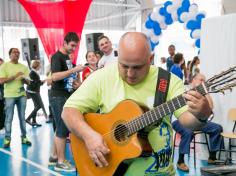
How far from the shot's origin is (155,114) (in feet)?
6.27

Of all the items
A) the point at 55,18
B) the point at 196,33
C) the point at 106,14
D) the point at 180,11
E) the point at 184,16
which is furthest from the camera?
the point at 106,14

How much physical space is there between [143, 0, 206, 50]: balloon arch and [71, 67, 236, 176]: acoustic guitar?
588 centimetres

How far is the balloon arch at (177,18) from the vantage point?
7.75 m

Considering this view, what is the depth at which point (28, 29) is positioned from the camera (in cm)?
1812

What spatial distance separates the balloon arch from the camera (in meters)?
7.75

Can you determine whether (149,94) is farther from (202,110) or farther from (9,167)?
(9,167)

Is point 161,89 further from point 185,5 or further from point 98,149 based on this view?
point 185,5

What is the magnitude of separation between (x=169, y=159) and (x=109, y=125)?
412mm

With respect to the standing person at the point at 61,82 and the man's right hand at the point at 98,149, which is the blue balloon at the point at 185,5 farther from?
the man's right hand at the point at 98,149

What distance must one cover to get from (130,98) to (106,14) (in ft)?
60.2

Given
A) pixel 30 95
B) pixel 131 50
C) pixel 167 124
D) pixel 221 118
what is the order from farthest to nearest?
pixel 30 95, pixel 221 118, pixel 167 124, pixel 131 50

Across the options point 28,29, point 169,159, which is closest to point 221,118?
point 169,159

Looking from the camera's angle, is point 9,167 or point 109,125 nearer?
point 109,125

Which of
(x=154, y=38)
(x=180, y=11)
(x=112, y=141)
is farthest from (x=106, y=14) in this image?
(x=112, y=141)
